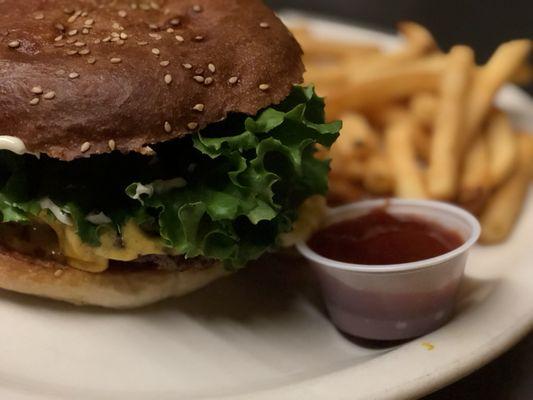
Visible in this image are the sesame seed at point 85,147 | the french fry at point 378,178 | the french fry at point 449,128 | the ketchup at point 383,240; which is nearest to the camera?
the sesame seed at point 85,147

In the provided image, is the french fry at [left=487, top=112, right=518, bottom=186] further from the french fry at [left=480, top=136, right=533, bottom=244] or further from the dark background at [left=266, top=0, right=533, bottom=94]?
the dark background at [left=266, top=0, right=533, bottom=94]

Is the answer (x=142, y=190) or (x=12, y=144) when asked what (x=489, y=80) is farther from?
(x=12, y=144)

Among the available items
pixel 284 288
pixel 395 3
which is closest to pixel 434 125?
pixel 284 288

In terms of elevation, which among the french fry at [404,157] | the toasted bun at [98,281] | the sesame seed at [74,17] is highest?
the sesame seed at [74,17]

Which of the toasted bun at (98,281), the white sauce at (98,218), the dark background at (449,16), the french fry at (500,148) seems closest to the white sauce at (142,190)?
the white sauce at (98,218)

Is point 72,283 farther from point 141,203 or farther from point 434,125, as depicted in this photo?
point 434,125

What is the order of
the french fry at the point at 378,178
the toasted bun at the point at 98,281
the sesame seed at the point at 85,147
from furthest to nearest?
1. the french fry at the point at 378,178
2. the toasted bun at the point at 98,281
3. the sesame seed at the point at 85,147

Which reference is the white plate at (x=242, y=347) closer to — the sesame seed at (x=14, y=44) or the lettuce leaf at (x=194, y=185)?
the lettuce leaf at (x=194, y=185)
